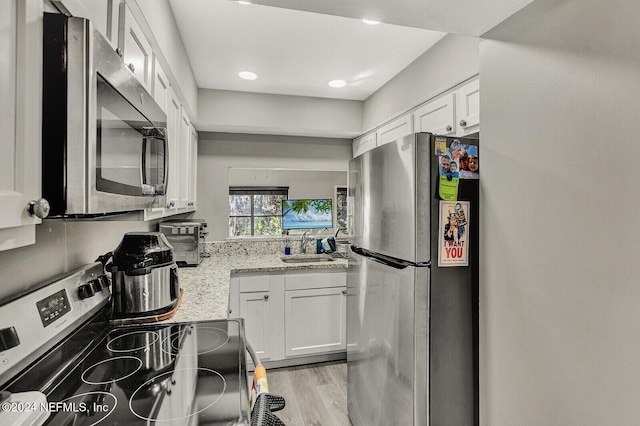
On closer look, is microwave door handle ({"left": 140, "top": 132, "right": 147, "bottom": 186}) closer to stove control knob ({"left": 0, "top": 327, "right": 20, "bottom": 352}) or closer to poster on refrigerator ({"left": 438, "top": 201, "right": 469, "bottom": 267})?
stove control knob ({"left": 0, "top": 327, "right": 20, "bottom": 352})

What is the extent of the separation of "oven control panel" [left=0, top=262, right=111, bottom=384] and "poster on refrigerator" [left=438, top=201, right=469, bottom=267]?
134 cm

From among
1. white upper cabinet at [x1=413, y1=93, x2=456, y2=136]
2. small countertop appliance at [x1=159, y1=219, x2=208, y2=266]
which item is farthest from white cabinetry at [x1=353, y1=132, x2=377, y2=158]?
small countertop appliance at [x1=159, y1=219, x2=208, y2=266]

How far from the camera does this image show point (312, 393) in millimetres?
2406

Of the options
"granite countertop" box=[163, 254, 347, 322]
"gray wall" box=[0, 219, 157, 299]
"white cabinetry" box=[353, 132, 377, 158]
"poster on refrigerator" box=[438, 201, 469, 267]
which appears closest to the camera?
"gray wall" box=[0, 219, 157, 299]

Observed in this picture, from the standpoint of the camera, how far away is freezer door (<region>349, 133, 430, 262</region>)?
4.44 ft

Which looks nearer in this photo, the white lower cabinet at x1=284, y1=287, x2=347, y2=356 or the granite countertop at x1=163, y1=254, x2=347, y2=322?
the granite countertop at x1=163, y1=254, x2=347, y2=322

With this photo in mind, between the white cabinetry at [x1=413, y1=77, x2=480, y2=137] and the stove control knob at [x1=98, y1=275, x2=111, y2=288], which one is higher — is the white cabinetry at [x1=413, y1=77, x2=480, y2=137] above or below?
above

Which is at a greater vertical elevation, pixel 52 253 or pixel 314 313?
pixel 52 253

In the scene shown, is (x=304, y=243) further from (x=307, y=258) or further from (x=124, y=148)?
(x=124, y=148)

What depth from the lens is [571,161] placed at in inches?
34.5

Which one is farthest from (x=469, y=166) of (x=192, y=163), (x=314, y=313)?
(x=192, y=163)

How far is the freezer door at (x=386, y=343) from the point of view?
1363mm

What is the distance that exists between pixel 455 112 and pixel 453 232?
0.96 m

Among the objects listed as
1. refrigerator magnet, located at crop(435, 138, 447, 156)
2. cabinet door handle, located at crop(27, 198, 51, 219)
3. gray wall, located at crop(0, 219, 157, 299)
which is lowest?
gray wall, located at crop(0, 219, 157, 299)
